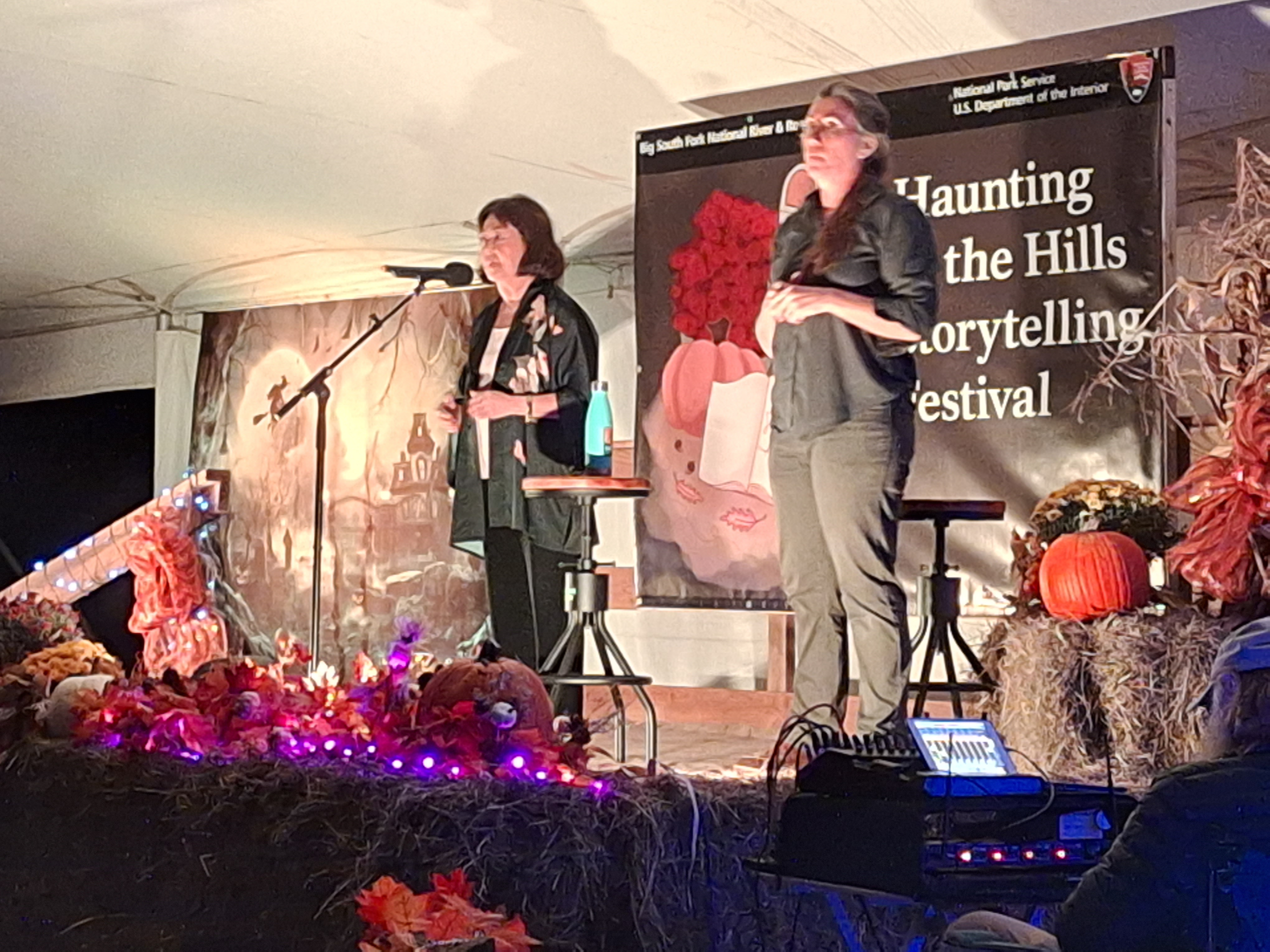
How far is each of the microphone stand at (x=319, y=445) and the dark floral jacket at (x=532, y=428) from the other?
42cm

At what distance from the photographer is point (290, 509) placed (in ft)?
18.0

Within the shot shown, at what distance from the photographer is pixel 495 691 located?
3.40m

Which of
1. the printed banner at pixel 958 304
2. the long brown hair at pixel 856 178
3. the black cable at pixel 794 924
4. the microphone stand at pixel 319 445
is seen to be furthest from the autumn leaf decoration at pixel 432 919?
the microphone stand at pixel 319 445

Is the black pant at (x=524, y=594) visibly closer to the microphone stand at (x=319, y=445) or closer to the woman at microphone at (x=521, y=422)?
the woman at microphone at (x=521, y=422)

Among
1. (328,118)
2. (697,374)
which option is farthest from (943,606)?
(328,118)

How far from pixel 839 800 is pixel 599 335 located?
9.74 ft

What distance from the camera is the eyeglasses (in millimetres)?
4477

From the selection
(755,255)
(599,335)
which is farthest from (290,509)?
(755,255)

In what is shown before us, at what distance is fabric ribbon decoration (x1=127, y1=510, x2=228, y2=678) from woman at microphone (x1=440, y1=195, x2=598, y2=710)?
97 cm

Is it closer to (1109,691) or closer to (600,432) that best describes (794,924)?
(1109,691)

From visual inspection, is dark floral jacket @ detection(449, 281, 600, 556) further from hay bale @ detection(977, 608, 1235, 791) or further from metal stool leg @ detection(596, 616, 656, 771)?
hay bale @ detection(977, 608, 1235, 791)

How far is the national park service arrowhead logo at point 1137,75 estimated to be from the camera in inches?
158

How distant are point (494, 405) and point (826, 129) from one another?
1380 mm

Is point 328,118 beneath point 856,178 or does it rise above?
above
